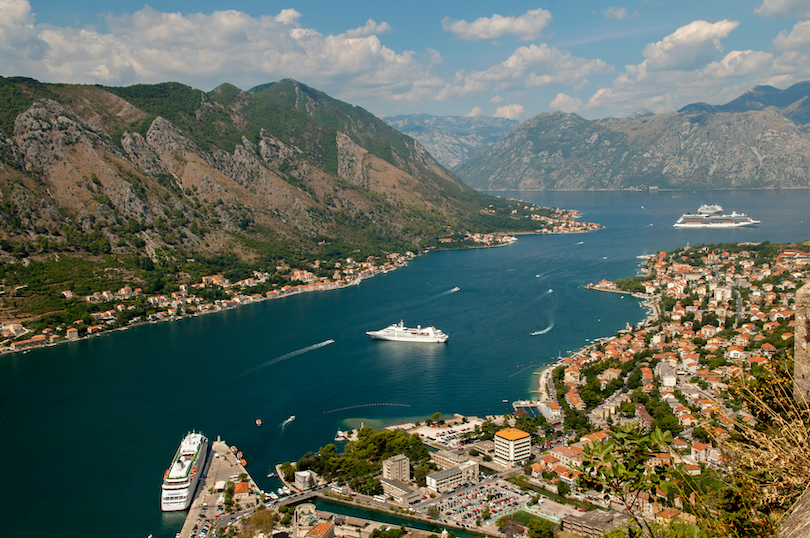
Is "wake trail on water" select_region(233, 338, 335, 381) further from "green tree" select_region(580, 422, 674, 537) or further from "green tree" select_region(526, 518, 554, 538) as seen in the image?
"green tree" select_region(580, 422, 674, 537)

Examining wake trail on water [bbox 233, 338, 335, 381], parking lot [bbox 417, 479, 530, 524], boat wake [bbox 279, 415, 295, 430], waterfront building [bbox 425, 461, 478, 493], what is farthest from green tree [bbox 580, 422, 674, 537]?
wake trail on water [bbox 233, 338, 335, 381]

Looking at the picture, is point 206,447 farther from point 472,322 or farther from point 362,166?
point 362,166

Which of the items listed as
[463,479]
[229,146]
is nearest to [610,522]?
[463,479]

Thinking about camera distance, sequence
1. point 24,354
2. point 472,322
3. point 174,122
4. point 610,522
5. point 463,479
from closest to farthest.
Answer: point 610,522
point 463,479
point 24,354
point 472,322
point 174,122

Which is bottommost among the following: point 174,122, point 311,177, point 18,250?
point 18,250

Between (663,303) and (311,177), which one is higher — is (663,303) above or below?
below

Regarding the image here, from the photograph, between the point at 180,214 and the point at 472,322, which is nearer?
the point at 472,322

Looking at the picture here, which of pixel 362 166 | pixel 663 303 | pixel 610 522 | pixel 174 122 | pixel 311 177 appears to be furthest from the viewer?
pixel 362 166

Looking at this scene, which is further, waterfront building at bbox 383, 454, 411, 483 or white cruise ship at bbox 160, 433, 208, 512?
waterfront building at bbox 383, 454, 411, 483
